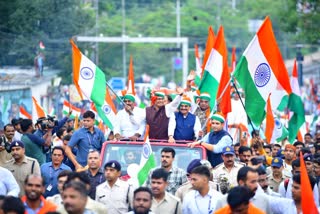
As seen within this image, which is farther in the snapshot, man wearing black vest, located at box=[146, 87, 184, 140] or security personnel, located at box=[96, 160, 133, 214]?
man wearing black vest, located at box=[146, 87, 184, 140]

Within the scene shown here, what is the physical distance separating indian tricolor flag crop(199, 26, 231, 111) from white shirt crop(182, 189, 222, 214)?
8.07m

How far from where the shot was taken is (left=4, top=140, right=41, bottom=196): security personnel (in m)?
17.5

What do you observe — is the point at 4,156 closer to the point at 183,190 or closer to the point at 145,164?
the point at 145,164

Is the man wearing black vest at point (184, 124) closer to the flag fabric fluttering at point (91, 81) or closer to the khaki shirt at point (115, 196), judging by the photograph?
the flag fabric fluttering at point (91, 81)

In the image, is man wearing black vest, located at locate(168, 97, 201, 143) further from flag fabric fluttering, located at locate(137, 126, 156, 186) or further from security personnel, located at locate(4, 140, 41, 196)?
flag fabric fluttering, located at locate(137, 126, 156, 186)

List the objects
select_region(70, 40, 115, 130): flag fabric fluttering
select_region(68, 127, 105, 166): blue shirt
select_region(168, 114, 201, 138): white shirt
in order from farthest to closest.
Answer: select_region(70, 40, 115, 130): flag fabric fluttering → select_region(168, 114, 201, 138): white shirt → select_region(68, 127, 105, 166): blue shirt

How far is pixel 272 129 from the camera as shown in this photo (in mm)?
23750

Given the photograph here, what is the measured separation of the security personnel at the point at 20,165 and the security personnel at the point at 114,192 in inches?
74.0

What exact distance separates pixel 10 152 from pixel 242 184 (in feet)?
14.7

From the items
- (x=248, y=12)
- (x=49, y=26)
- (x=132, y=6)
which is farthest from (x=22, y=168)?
(x=248, y=12)

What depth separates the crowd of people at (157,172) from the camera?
13.6m

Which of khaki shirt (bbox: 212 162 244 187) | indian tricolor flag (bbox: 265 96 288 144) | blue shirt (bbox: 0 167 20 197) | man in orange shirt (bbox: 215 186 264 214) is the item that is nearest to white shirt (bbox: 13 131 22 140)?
indian tricolor flag (bbox: 265 96 288 144)

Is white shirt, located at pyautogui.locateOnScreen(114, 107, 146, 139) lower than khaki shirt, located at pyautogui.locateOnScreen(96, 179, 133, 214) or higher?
Result: higher

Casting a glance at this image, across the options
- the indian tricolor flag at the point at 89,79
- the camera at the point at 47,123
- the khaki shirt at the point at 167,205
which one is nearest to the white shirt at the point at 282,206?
the khaki shirt at the point at 167,205
